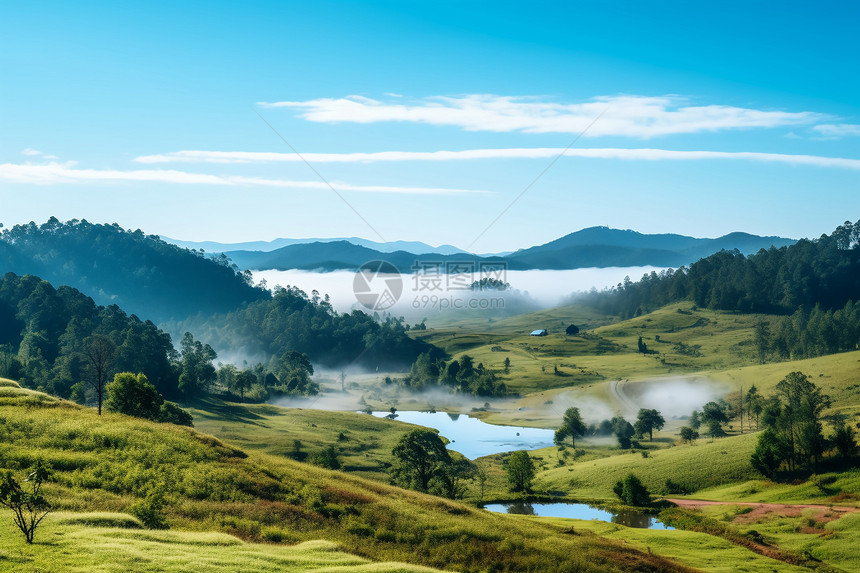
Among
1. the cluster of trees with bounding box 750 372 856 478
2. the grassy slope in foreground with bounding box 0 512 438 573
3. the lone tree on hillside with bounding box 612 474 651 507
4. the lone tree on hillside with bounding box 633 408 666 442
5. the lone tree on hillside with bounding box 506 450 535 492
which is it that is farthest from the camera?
the lone tree on hillside with bounding box 633 408 666 442

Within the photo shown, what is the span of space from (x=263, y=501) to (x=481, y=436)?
4751 inches

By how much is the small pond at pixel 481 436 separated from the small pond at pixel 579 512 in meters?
43.0

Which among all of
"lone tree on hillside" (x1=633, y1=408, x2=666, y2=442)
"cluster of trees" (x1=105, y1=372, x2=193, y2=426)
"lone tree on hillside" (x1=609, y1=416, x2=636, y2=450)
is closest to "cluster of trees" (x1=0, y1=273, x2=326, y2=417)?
"cluster of trees" (x1=105, y1=372, x2=193, y2=426)

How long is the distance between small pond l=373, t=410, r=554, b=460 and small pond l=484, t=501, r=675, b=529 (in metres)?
43.0

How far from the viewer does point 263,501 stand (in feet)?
162

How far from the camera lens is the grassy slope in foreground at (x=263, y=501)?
146ft

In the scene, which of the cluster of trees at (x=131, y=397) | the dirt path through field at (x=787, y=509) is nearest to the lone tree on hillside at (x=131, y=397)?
the cluster of trees at (x=131, y=397)

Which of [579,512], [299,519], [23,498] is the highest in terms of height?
[23,498]

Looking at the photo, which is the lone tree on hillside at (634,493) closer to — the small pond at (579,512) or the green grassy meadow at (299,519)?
the green grassy meadow at (299,519)

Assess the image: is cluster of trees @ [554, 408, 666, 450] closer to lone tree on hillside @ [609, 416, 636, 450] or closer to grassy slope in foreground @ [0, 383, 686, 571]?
lone tree on hillside @ [609, 416, 636, 450]

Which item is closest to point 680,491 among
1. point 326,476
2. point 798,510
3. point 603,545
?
point 798,510

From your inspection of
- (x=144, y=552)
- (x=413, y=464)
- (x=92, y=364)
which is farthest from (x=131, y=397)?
(x=92, y=364)

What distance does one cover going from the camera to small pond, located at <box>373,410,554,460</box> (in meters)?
148

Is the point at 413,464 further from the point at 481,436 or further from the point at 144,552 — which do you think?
the point at 481,436
